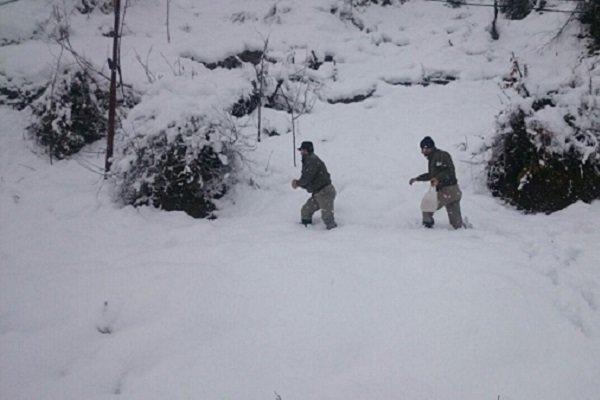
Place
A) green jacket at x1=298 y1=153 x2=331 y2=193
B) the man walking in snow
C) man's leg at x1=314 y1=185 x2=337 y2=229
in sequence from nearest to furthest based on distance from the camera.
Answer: the man walking in snow < green jacket at x1=298 y1=153 x2=331 y2=193 < man's leg at x1=314 y1=185 x2=337 y2=229

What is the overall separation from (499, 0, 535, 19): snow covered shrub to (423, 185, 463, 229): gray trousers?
38.1 ft

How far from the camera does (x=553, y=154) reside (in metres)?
6.88

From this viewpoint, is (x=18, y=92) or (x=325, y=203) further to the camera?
(x=18, y=92)

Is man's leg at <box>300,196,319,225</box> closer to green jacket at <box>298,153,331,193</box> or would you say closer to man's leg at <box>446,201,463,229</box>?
green jacket at <box>298,153,331,193</box>

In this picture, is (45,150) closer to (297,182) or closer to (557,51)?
(297,182)

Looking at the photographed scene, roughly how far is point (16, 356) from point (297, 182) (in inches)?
169

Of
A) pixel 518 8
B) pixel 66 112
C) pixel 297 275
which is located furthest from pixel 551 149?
pixel 518 8

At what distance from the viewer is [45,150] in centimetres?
885

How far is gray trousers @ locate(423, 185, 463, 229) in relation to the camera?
6.16 meters

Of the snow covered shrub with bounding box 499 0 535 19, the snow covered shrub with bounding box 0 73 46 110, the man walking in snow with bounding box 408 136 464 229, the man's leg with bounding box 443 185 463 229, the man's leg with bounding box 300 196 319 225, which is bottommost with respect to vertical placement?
the man's leg with bounding box 300 196 319 225

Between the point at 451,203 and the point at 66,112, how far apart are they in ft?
27.0

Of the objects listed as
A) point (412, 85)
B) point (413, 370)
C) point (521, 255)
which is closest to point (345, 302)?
point (413, 370)

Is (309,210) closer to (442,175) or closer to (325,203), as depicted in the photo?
(325,203)

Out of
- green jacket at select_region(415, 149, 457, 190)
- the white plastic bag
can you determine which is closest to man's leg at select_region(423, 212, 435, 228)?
the white plastic bag
